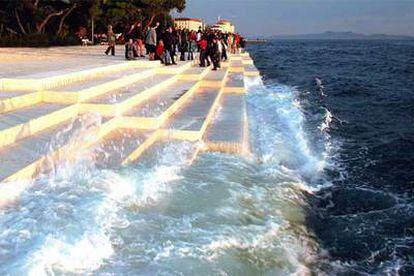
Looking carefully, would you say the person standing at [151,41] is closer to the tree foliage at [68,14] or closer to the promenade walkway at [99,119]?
the promenade walkway at [99,119]

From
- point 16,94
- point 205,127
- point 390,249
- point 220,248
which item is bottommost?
point 390,249

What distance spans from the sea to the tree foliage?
2442cm

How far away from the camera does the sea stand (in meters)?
4.64

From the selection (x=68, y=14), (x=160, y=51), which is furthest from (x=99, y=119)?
(x=68, y=14)

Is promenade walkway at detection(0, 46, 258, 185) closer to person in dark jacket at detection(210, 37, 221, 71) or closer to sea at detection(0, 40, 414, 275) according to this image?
sea at detection(0, 40, 414, 275)

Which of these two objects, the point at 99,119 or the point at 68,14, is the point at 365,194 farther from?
the point at 68,14

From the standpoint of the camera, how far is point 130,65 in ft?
49.4

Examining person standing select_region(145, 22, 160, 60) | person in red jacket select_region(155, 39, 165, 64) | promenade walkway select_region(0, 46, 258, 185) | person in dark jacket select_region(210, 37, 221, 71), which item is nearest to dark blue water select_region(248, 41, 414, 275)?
promenade walkway select_region(0, 46, 258, 185)

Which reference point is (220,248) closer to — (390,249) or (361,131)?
(390,249)

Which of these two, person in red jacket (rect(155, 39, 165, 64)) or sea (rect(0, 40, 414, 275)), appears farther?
person in red jacket (rect(155, 39, 165, 64))

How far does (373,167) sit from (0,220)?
7.73 m

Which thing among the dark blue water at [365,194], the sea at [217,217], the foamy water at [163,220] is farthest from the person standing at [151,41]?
the foamy water at [163,220]

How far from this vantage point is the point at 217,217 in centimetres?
580

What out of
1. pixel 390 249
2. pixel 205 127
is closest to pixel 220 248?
pixel 390 249
